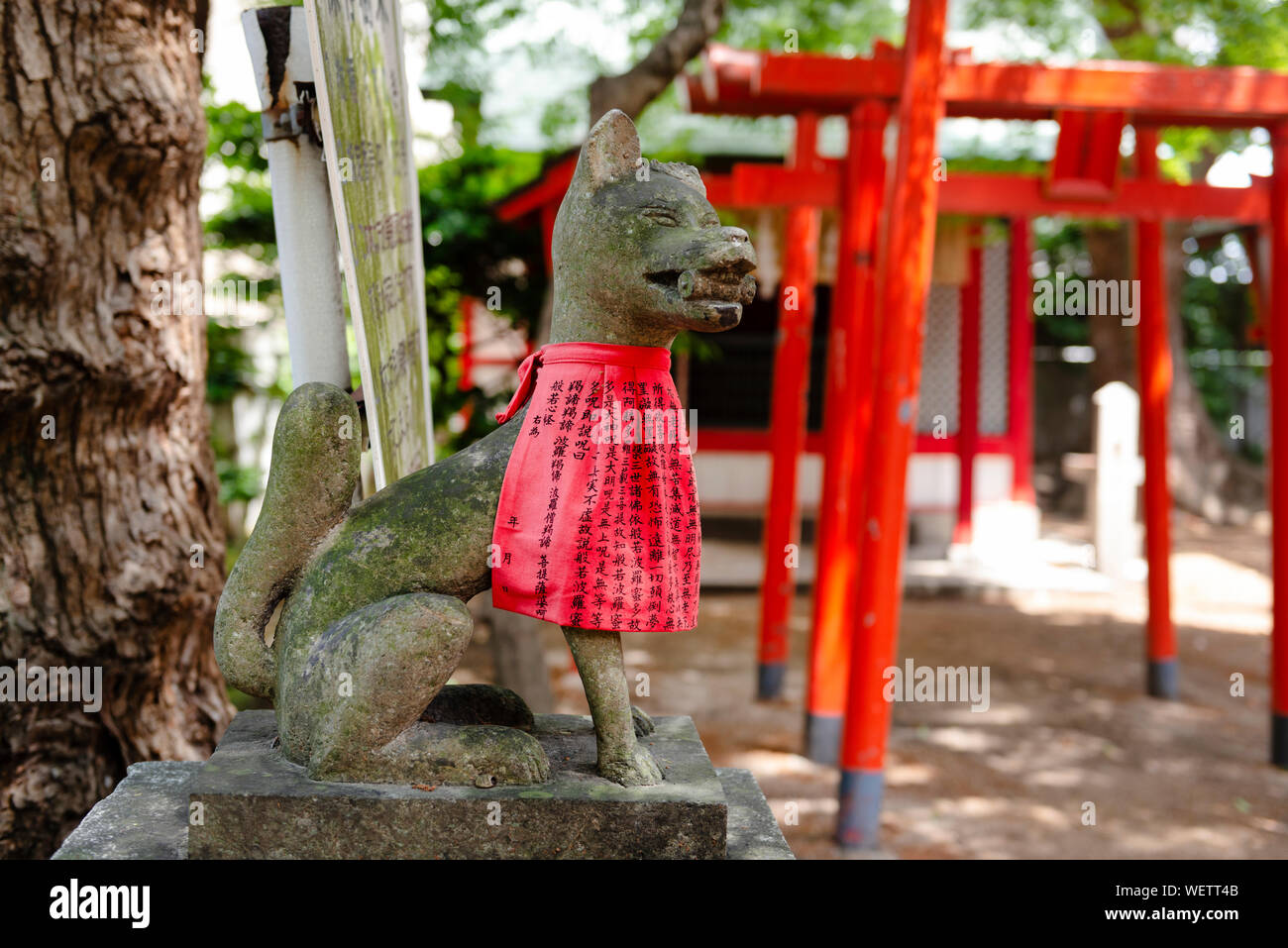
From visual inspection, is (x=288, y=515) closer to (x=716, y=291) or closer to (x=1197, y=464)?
(x=716, y=291)

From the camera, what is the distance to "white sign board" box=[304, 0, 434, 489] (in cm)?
212

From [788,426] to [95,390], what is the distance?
14.6 ft

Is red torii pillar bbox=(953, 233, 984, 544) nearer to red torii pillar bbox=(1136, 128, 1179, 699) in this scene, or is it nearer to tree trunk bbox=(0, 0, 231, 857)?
red torii pillar bbox=(1136, 128, 1179, 699)

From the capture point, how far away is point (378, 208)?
7.97ft

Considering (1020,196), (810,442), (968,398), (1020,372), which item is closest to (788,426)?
(1020,196)

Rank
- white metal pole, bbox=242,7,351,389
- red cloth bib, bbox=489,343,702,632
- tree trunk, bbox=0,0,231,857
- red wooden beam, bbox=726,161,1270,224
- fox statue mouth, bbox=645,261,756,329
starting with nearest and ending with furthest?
fox statue mouth, bbox=645,261,756,329 → red cloth bib, bbox=489,343,702,632 → white metal pole, bbox=242,7,351,389 → tree trunk, bbox=0,0,231,857 → red wooden beam, bbox=726,161,1270,224

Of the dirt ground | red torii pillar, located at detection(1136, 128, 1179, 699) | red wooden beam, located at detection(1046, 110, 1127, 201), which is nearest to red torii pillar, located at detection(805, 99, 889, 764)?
the dirt ground

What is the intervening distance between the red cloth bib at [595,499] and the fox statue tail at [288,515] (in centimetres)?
35

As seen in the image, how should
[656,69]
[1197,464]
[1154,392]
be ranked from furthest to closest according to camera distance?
[1197,464], [1154,392], [656,69]

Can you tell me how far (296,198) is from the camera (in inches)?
95.5

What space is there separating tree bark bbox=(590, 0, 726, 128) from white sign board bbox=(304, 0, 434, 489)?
244 centimetres

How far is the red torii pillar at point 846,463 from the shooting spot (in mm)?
5457
